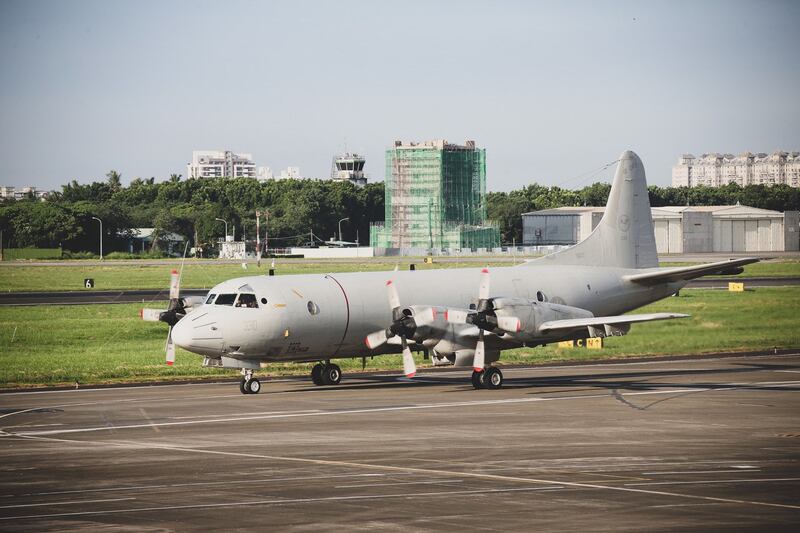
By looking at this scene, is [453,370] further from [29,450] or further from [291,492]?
[291,492]

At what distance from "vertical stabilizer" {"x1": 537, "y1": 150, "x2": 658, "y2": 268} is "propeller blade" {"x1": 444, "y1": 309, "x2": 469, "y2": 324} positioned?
955 cm

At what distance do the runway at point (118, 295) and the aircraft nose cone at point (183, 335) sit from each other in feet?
133

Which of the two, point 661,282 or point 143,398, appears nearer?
point 143,398

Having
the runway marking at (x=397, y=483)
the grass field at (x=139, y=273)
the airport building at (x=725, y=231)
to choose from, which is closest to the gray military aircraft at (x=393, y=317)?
the runway marking at (x=397, y=483)

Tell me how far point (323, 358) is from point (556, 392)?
26.7ft

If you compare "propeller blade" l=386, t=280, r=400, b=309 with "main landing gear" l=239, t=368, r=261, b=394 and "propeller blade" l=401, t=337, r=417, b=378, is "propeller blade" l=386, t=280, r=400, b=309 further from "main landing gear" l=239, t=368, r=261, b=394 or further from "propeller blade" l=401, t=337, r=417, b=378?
"main landing gear" l=239, t=368, r=261, b=394

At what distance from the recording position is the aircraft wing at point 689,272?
38041mm

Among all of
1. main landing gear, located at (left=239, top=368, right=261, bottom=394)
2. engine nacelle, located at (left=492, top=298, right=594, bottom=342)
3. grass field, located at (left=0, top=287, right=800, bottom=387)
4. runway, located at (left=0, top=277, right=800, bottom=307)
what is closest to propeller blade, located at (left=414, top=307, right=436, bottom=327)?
engine nacelle, located at (left=492, top=298, right=594, bottom=342)

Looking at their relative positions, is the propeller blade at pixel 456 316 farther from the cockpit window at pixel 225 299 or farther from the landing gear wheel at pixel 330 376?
the cockpit window at pixel 225 299

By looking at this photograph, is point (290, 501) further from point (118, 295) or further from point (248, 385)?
point (118, 295)

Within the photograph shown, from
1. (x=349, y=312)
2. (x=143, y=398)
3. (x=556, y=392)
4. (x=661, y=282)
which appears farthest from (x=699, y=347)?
(x=143, y=398)

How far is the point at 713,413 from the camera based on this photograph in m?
29.5

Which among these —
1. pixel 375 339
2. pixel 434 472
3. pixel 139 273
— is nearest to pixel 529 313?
pixel 375 339

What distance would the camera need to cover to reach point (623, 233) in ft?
146
